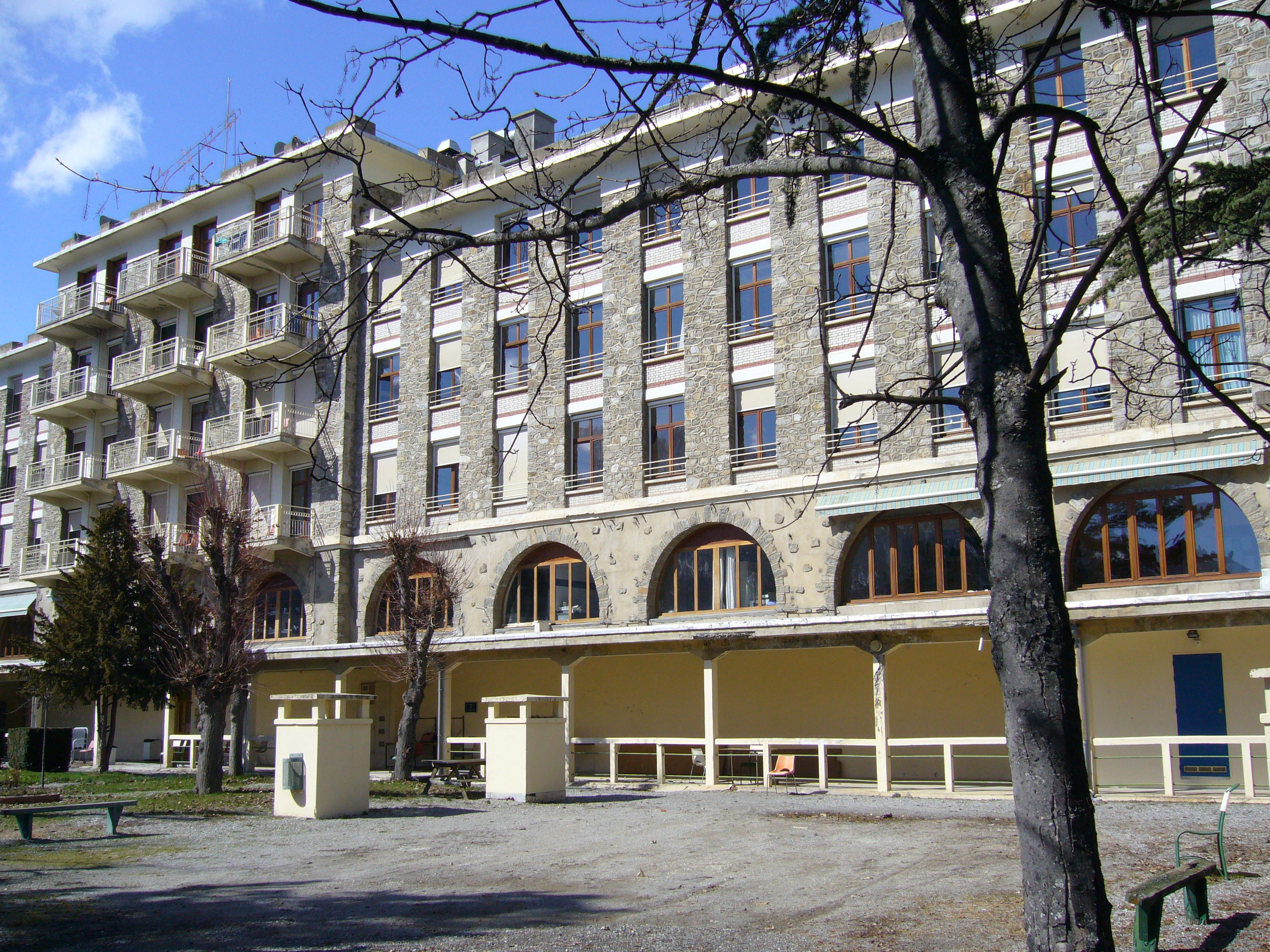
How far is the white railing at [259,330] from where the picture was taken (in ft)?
104

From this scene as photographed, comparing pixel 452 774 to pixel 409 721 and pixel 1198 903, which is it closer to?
pixel 409 721

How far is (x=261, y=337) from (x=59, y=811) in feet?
71.1

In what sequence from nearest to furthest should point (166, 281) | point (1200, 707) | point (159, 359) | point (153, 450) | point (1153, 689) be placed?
point (1200, 707) < point (1153, 689) < point (166, 281) < point (153, 450) < point (159, 359)

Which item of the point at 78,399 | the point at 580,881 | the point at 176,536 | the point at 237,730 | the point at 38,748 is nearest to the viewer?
the point at 580,881

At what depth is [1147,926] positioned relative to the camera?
6164mm

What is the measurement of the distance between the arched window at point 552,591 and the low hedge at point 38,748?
12.7 metres

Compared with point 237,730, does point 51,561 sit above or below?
above

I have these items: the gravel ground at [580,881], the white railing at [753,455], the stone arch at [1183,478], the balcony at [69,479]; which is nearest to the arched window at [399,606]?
the white railing at [753,455]

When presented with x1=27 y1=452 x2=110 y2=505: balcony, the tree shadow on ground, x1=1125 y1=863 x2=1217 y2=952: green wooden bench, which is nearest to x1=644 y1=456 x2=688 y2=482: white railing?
the tree shadow on ground

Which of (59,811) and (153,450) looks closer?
(59,811)

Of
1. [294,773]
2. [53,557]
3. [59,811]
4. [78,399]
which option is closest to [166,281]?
[78,399]

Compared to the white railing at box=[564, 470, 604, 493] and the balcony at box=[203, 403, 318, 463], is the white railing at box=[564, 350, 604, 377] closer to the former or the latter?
the white railing at box=[564, 470, 604, 493]

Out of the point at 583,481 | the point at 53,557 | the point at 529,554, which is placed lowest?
the point at 529,554

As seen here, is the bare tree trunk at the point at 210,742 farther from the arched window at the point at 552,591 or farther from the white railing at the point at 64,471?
the white railing at the point at 64,471
